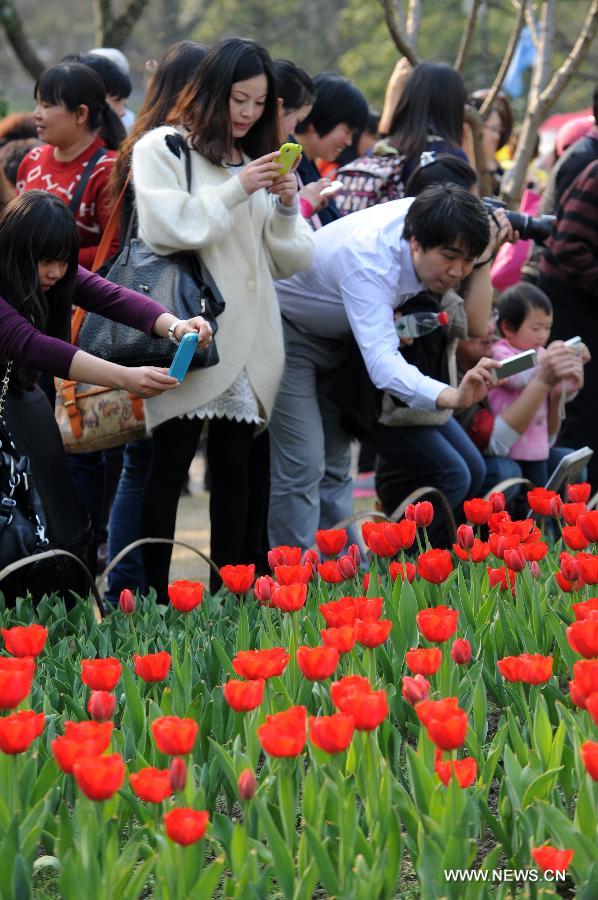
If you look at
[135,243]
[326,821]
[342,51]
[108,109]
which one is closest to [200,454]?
[108,109]

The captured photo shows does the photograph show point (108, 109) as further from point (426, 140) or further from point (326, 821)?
point (326, 821)

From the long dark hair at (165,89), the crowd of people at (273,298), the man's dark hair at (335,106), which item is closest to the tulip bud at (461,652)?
the crowd of people at (273,298)

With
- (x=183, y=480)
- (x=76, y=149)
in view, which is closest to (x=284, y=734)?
(x=183, y=480)

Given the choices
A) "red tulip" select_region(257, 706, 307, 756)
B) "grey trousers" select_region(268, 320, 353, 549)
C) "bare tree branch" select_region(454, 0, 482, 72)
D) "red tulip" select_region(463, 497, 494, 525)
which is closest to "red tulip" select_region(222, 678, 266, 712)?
"red tulip" select_region(257, 706, 307, 756)

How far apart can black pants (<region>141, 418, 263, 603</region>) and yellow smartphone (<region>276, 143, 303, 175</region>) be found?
74cm

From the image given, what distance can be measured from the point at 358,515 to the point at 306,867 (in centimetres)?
175

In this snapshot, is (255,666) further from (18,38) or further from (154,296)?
(18,38)

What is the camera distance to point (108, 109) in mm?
4820

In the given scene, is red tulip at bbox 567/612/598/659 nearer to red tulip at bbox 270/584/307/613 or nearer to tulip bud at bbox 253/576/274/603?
red tulip at bbox 270/584/307/613

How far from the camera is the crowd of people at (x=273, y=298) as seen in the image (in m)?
3.55

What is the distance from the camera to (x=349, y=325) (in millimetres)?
4422

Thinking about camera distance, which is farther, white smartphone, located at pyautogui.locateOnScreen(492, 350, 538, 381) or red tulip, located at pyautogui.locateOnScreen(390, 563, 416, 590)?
white smartphone, located at pyautogui.locateOnScreen(492, 350, 538, 381)

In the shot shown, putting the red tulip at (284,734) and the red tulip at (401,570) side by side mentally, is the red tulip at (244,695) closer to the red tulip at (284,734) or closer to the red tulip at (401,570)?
the red tulip at (284,734)

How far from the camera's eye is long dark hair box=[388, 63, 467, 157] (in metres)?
4.82
